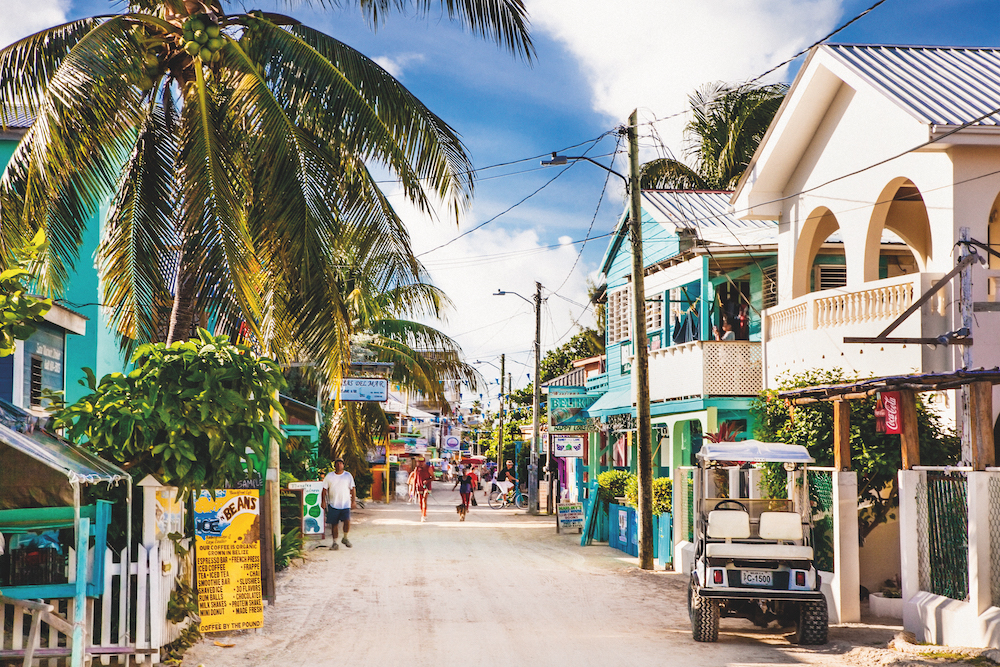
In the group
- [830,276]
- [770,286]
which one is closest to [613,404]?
[770,286]

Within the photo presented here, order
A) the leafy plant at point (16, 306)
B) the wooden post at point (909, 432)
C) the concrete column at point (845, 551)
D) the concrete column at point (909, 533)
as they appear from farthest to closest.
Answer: the concrete column at point (845, 551), the wooden post at point (909, 432), the concrete column at point (909, 533), the leafy plant at point (16, 306)

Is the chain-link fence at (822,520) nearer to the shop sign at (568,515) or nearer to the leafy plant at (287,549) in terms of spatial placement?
the leafy plant at (287,549)

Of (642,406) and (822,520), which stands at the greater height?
(642,406)

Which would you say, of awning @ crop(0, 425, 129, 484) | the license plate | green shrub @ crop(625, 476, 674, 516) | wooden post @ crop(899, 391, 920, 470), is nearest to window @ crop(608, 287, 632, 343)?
green shrub @ crop(625, 476, 674, 516)

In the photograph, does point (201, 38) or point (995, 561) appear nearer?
point (995, 561)

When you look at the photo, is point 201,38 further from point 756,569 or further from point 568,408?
point 568,408

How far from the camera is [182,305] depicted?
42.9 feet

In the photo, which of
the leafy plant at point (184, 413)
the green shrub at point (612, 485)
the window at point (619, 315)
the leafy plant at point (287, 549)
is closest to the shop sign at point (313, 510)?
the leafy plant at point (287, 549)

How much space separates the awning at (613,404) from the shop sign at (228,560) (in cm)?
1608

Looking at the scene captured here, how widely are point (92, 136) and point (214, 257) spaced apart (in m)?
1.90

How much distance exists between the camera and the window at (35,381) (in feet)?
52.7

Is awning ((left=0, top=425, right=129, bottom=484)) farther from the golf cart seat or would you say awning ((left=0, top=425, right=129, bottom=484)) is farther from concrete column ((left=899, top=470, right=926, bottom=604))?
concrete column ((left=899, top=470, right=926, bottom=604))

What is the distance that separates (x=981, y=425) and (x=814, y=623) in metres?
2.69

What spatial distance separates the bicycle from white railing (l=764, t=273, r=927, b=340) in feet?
78.1
